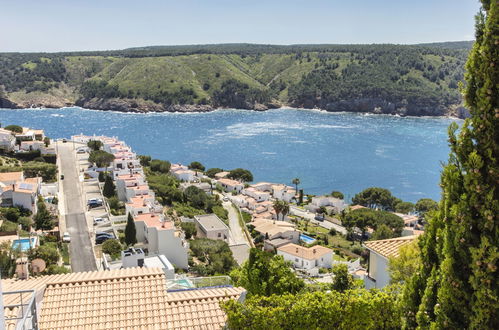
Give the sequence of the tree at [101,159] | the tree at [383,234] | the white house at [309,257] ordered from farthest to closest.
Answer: the tree at [101,159], the tree at [383,234], the white house at [309,257]

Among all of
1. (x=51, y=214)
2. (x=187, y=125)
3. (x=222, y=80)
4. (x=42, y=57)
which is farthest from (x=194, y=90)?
(x=51, y=214)

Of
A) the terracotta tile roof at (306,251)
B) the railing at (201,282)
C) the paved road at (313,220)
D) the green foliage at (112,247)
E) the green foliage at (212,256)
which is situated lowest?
the paved road at (313,220)

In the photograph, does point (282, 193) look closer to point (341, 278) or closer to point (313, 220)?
point (313, 220)

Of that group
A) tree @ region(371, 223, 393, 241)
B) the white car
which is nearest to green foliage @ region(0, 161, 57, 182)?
the white car

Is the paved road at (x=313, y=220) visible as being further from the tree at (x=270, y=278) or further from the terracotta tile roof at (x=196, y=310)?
the terracotta tile roof at (x=196, y=310)

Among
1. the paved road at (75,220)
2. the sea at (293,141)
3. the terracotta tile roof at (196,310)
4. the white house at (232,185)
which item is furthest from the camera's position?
the sea at (293,141)

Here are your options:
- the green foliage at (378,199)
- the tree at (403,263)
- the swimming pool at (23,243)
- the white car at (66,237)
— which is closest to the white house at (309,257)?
the white car at (66,237)

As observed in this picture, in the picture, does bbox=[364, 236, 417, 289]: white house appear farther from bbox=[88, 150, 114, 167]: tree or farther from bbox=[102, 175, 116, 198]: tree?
bbox=[88, 150, 114, 167]: tree
